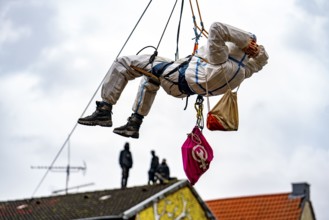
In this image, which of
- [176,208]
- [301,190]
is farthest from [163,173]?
[301,190]

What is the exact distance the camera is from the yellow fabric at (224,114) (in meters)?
11.2

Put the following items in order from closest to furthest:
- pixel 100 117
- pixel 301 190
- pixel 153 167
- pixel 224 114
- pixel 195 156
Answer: pixel 224 114
pixel 195 156
pixel 100 117
pixel 153 167
pixel 301 190

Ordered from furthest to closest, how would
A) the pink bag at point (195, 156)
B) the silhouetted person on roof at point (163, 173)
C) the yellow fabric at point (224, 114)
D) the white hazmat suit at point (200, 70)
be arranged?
the silhouetted person on roof at point (163, 173) → the pink bag at point (195, 156) → the yellow fabric at point (224, 114) → the white hazmat suit at point (200, 70)

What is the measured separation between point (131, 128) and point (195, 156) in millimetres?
845

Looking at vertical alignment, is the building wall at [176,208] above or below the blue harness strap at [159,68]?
below

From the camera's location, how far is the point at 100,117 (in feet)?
38.5

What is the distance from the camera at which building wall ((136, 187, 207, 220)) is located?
30.1m

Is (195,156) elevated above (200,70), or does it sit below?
below

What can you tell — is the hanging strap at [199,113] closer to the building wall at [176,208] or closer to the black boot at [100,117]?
the black boot at [100,117]

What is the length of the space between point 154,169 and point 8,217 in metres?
4.86

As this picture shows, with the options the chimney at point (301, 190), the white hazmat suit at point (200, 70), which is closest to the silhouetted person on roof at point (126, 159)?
the chimney at point (301, 190)

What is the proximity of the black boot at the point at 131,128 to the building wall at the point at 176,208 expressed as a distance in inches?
703

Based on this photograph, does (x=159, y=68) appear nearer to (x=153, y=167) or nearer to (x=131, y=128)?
(x=131, y=128)

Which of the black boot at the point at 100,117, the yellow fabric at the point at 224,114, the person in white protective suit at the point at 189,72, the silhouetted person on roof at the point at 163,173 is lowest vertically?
the silhouetted person on roof at the point at 163,173
